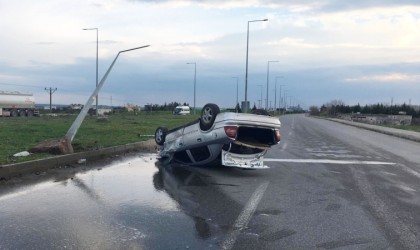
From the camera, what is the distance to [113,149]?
1527 centimetres

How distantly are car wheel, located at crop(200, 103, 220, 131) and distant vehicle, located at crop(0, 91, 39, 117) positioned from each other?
1989 inches

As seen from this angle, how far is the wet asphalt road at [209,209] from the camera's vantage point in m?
5.70

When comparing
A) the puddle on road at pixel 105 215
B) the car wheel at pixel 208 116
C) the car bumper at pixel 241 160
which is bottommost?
the puddle on road at pixel 105 215

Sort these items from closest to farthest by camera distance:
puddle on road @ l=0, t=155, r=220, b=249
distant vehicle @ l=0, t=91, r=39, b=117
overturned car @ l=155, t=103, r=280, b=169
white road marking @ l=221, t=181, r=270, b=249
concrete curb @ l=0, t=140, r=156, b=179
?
puddle on road @ l=0, t=155, r=220, b=249 → white road marking @ l=221, t=181, r=270, b=249 → concrete curb @ l=0, t=140, r=156, b=179 → overturned car @ l=155, t=103, r=280, b=169 → distant vehicle @ l=0, t=91, r=39, b=117

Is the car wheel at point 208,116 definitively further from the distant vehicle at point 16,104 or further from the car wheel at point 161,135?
the distant vehicle at point 16,104

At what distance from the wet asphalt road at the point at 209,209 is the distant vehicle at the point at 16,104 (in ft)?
166

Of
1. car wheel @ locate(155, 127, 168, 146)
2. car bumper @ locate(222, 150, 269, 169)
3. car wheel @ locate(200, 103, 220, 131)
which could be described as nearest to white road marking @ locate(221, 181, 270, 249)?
car bumper @ locate(222, 150, 269, 169)

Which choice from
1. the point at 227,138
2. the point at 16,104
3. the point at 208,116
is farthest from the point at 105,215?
the point at 16,104

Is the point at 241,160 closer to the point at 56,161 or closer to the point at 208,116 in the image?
the point at 208,116

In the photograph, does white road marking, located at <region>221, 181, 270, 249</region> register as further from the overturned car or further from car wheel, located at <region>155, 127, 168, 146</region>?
car wheel, located at <region>155, 127, 168, 146</region>

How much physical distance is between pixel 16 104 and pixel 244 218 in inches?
2289

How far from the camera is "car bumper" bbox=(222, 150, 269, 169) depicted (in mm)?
11477

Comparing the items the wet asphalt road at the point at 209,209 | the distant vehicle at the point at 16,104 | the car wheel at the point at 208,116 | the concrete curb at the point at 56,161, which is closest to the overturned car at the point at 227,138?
the car wheel at the point at 208,116

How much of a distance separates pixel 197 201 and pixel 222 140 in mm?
3314
